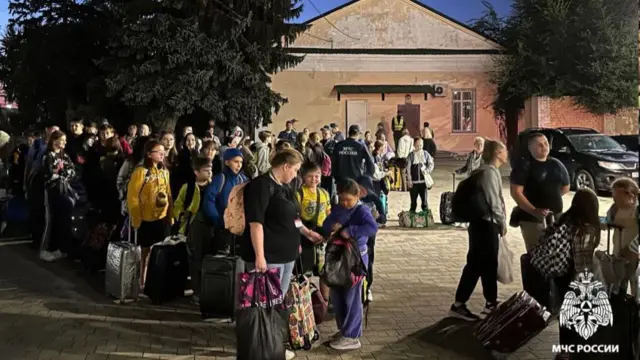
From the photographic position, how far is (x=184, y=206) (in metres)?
7.15

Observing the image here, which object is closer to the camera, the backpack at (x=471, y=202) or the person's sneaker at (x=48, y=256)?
the backpack at (x=471, y=202)

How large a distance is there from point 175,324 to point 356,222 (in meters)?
2.15

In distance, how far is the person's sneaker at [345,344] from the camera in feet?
18.6

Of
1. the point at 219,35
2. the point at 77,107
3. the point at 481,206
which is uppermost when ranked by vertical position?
the point at 219,35

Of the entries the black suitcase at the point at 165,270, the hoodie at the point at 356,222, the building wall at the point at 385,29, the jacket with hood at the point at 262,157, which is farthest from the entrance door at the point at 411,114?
the hoodie at the point at 356,222

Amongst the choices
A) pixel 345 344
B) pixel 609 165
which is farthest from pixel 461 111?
pixel 345 344

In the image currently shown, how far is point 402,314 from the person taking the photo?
6750 mm

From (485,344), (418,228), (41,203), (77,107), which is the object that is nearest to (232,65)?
(77,107)

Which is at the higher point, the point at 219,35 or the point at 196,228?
the point at 219,35

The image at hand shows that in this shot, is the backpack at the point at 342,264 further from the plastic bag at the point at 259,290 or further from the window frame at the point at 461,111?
the window frame at the point at 461,111

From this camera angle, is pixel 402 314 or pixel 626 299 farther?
pixel 402 314

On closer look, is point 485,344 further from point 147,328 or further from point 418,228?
point 418,228

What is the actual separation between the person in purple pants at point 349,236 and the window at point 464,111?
2626cm

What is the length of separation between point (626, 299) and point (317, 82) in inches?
1035
